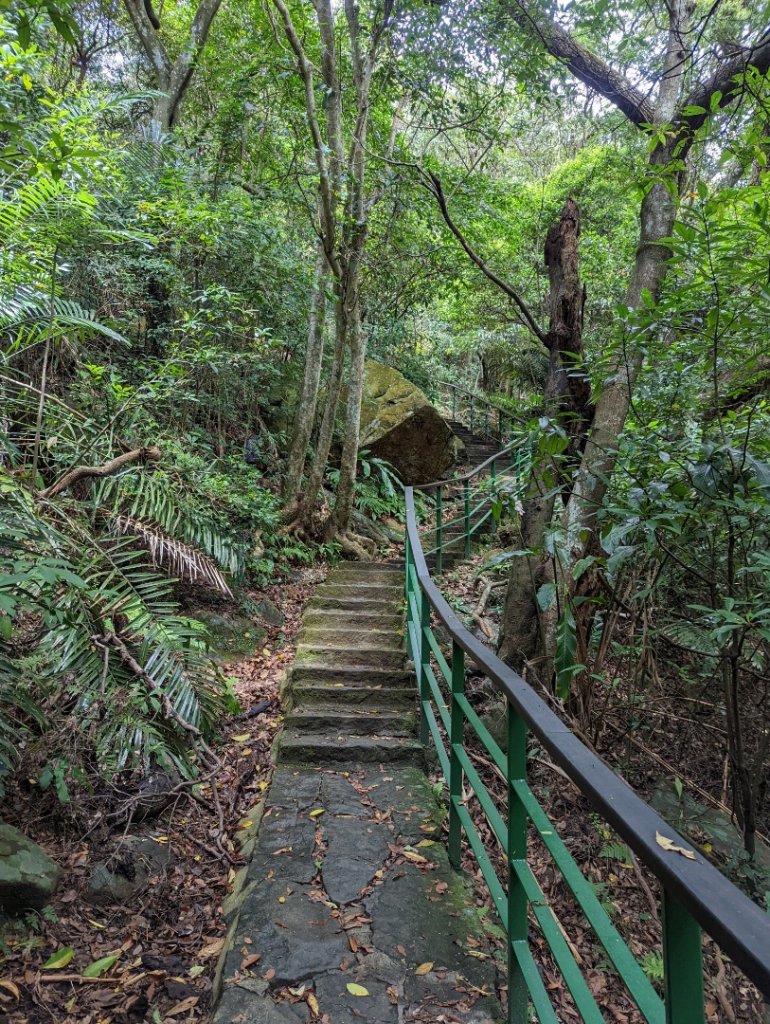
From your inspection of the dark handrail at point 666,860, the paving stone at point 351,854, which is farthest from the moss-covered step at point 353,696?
the dark handrail at point 666,860

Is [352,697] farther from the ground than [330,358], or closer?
closer

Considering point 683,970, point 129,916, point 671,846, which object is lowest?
point 129,916

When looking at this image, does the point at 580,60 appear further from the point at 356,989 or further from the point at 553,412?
the point at 356,989

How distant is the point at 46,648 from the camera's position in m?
2.91

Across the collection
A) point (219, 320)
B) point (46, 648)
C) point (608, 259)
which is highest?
point (608, 259)

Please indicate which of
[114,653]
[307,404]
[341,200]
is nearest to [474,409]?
[307,404]

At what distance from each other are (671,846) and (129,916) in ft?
8.06

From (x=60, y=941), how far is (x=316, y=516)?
16.9ft

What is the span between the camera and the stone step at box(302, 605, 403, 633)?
16.4 ft

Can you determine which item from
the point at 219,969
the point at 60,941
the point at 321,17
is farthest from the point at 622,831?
the point at 321,17

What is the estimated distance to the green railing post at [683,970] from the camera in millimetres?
836

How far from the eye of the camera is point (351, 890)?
2371 mm

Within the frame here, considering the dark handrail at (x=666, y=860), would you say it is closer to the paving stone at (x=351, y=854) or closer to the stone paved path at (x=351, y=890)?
the stone paved path at (x=351, y=890)

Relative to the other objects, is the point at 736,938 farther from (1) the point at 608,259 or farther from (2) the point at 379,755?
(1) the point at 608,259
